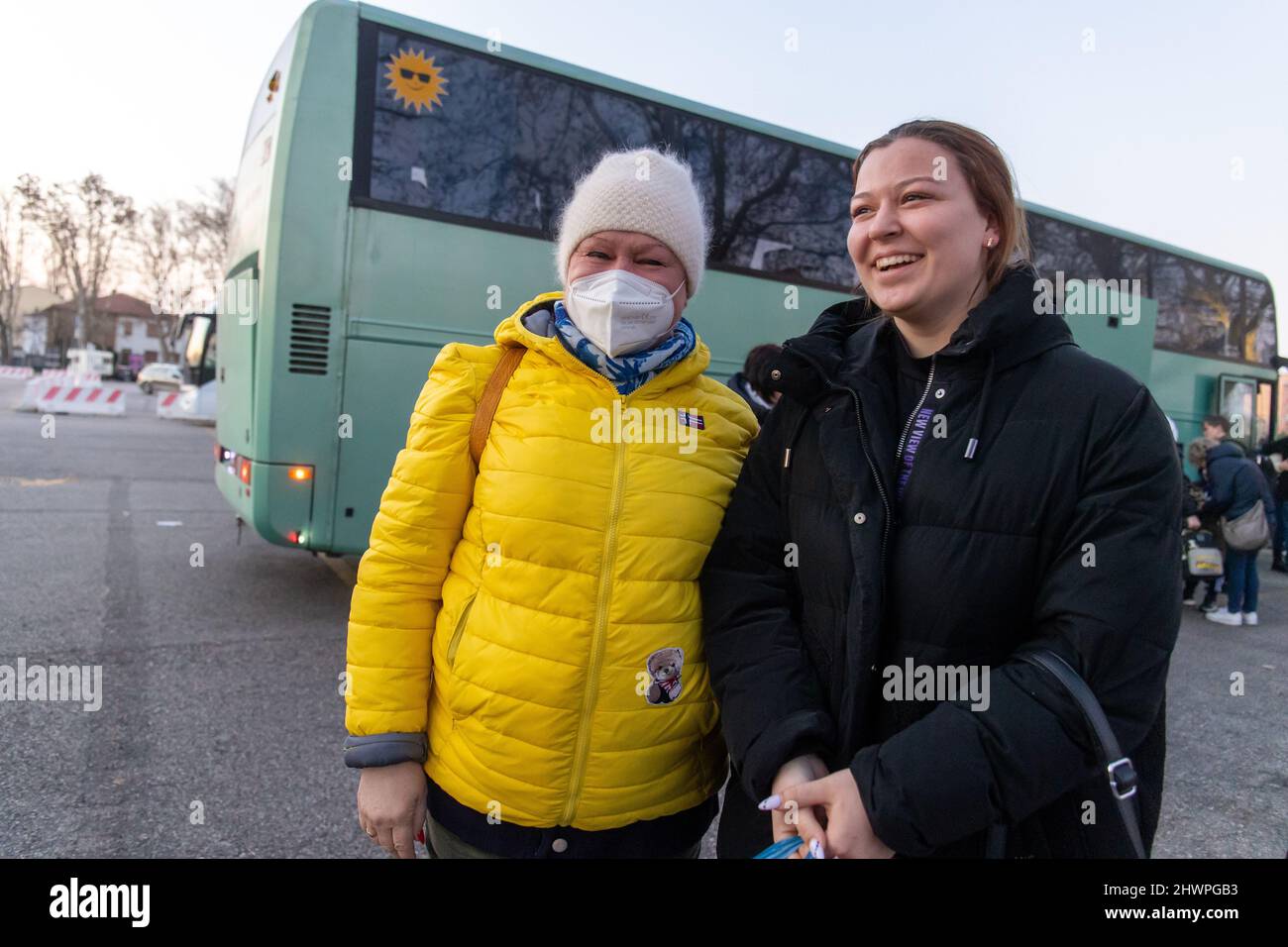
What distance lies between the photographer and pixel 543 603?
5.13 feet

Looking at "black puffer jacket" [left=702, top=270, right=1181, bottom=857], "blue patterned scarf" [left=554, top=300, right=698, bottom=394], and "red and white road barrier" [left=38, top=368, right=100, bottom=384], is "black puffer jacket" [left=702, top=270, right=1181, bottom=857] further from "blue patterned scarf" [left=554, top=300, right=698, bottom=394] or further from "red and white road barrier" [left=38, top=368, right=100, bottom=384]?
"red and white road barrier" [left=38, top=368, right=100, bottom=384]

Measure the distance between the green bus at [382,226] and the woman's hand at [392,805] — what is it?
13.3ft

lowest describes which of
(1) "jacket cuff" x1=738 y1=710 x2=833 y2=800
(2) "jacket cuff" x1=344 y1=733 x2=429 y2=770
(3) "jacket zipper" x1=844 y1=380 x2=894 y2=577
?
(2) "jacket cuff" x1=344 y1=733 x2=429 y2=770

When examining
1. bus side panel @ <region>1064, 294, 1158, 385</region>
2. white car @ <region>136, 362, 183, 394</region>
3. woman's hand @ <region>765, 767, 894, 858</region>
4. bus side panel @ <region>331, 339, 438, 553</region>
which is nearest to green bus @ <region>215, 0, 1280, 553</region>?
bus side panel @ <region>331, 339, 438, 553</region>

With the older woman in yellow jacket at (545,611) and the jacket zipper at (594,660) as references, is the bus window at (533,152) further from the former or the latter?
the jacket zipper at (594,660)

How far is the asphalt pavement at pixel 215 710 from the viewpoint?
299 centimetres

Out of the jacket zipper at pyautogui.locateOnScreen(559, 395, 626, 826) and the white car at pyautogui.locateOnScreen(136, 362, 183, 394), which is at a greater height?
the white car at pyautogui.locateOnScreen(136, 362, 183, 394)

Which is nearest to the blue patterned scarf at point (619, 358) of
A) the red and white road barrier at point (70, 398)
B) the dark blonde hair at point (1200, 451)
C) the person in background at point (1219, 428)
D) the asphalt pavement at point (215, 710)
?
the asphalt pavement at point (215, 710)

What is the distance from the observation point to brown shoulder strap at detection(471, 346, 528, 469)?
64.8 inches

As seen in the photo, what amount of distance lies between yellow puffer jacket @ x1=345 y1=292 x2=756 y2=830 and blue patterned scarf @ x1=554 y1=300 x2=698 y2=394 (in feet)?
0.09

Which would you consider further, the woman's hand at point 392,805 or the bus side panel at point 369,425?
the bus side panel at point 369,425

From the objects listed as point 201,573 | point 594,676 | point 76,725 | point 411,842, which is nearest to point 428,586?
point 594,676
